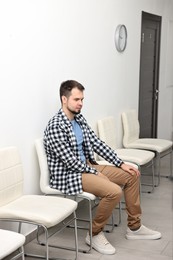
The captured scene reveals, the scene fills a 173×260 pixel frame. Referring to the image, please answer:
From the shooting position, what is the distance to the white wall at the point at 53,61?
10.8ft

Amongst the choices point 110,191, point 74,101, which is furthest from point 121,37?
point 110,191

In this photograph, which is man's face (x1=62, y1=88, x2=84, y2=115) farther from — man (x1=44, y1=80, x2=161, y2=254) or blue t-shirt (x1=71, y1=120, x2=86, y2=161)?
blue t-shirt (x1=71, y1=120, x2=86, y2=161)

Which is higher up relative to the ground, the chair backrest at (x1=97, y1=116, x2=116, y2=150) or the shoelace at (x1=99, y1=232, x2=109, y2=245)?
the chair backrest at (x1=97, y1=116, x2=116, y2=150)

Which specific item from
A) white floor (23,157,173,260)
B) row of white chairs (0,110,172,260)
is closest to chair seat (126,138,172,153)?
white floor (23,157,173,260)

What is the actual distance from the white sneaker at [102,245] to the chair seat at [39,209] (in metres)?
0.56

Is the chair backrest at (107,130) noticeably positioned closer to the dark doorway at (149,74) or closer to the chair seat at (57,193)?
the chair seat at (57,193)

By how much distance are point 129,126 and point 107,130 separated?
66 centimetres

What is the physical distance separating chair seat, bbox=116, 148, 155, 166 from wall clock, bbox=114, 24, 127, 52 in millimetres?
1190

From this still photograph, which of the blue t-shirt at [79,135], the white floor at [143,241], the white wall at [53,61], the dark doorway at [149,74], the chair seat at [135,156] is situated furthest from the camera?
the dark doorway at [149,74]

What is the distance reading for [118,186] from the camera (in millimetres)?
3521

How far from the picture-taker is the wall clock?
16.5 ft

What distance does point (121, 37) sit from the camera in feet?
17.0

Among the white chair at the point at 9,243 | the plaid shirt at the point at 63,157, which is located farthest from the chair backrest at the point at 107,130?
the white chair at the point at 9,243

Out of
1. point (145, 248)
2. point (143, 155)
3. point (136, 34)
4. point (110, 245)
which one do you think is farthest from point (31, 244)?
point (136, 34)
